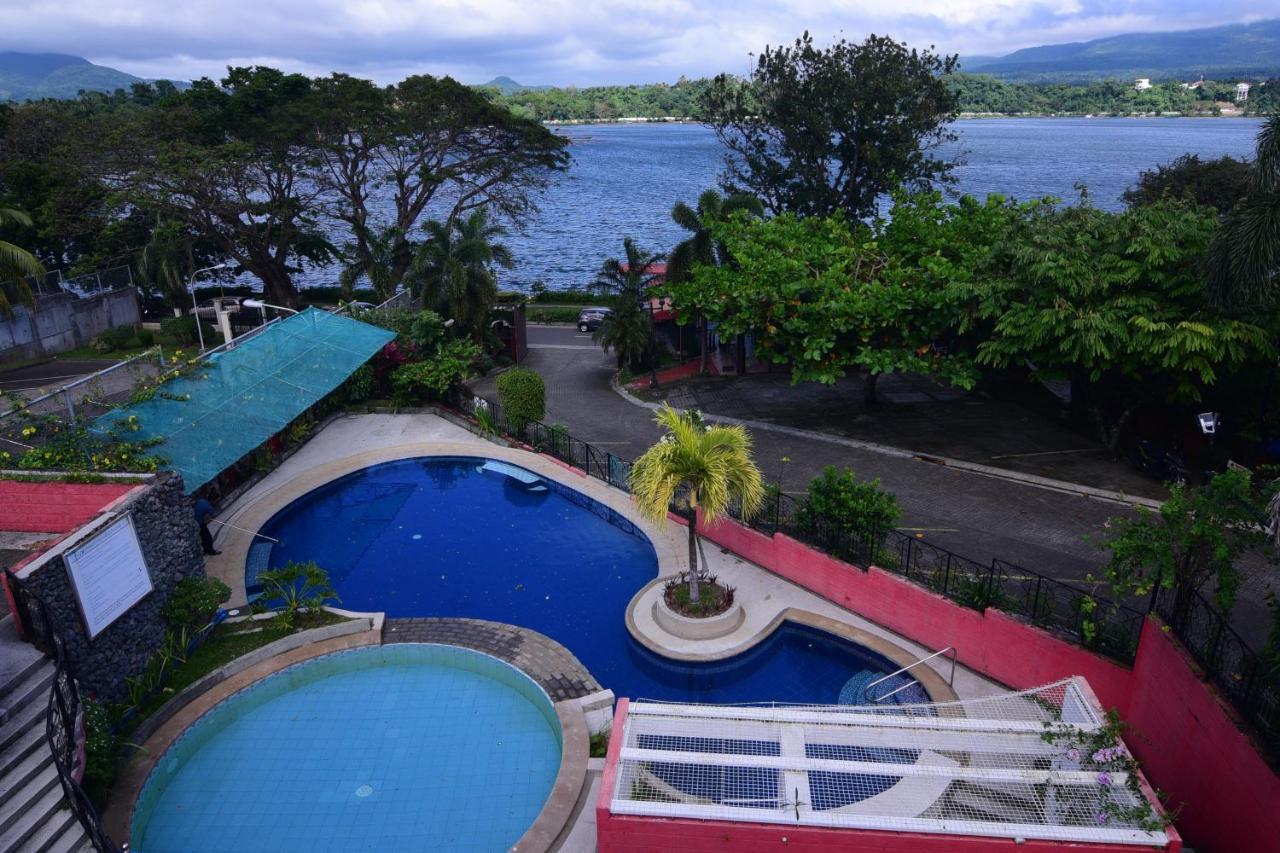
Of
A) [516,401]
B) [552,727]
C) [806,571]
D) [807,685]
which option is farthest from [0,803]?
[516,401]

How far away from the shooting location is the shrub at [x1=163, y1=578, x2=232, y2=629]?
46.5 feet

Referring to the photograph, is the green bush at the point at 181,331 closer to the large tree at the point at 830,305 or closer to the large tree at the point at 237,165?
the large tree at the point at 237,165

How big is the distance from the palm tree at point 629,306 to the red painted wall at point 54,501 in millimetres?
18233

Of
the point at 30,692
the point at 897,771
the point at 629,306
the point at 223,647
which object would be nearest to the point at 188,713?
the point at 223,647

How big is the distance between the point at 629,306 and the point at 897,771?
73.5ft

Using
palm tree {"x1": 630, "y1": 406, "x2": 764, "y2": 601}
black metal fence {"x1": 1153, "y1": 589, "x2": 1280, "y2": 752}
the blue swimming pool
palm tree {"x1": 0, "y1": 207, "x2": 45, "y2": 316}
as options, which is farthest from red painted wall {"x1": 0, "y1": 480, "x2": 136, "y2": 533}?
black metal fence {"x1": 1153, "y1": 589, "x2": 1280, "y2": 752}

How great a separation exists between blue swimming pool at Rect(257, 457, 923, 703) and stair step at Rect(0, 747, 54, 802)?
237 inches

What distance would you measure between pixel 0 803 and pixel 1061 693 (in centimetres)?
1383

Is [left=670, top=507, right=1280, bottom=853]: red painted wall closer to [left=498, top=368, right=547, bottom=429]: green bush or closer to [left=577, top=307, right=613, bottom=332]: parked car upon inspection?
[left=498, top=368, right=547, bottom=429]: green bush

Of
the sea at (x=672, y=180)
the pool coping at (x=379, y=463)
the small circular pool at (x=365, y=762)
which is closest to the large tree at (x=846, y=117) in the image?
the sea at (x=672, y=180)

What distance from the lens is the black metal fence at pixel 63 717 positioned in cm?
964

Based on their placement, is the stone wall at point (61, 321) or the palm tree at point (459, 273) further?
the stone wall at point (61, 321)

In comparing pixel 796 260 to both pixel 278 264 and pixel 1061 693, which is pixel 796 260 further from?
pixel 278 264

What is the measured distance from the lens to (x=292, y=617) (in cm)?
1510
